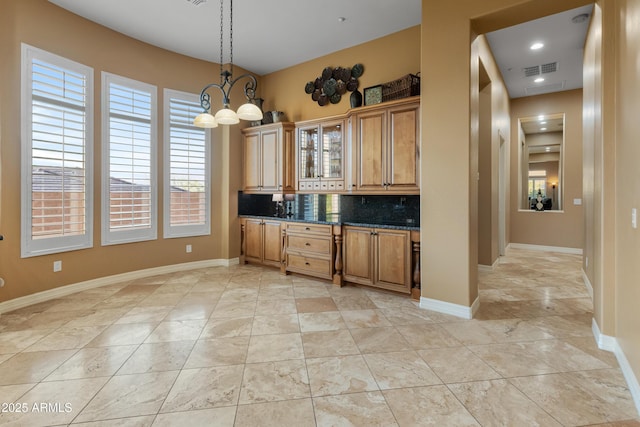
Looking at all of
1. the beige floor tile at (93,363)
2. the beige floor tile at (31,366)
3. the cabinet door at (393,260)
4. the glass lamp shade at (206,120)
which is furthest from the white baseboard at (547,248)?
the beige floor tile at (31,366)

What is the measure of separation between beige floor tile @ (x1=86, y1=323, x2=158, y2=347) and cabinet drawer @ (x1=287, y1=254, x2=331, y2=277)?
211cm

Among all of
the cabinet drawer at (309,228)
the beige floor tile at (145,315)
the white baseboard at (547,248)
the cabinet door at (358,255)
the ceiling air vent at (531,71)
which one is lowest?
the beige floor tile at (145,315)

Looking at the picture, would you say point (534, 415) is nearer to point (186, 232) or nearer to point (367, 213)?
point (367, 213)

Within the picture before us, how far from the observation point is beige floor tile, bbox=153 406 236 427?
5.37 ft

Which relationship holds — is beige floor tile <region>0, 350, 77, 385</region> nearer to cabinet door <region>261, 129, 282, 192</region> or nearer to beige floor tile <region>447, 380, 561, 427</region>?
beige floor tile <region>447, 380, 561, 427</region>

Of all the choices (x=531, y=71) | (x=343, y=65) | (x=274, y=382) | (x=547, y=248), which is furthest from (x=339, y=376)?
(x=547, y=248)

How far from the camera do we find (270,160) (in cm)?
506

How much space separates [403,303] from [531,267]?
320 cm

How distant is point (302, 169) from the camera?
4832mm

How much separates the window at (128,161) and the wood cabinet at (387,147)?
9.90ft

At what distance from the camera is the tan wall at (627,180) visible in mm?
1854

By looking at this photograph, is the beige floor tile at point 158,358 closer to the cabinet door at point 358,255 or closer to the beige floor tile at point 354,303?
the beige floor tile at point 354,303

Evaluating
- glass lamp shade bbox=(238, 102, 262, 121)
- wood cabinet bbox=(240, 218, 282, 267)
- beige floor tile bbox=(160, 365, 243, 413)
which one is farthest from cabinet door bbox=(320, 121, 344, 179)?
beige floor tile bbox=(160, 365, 243, 413)

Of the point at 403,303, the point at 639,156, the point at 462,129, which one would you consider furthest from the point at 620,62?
the point at 403,303
